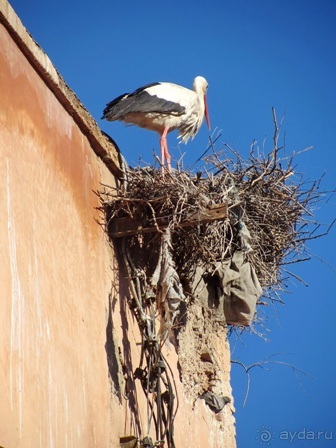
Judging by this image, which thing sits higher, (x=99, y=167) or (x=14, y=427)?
(x=99, y=167)

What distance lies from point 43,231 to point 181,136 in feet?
13.8

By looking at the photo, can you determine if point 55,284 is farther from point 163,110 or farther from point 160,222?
point 163,110

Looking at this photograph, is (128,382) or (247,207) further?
(247,207)

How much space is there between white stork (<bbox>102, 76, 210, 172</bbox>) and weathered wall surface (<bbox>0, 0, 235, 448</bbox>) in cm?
182

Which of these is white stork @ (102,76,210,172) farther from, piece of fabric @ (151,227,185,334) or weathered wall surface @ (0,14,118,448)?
weathered wall surface @ (0,14,118,448)

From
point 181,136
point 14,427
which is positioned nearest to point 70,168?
point 14,427

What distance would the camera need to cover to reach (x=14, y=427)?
4852 millimetres

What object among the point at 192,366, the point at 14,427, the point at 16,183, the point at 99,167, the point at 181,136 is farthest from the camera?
the point at 181,136

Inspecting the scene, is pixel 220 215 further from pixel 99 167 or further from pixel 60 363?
pixel 60 363

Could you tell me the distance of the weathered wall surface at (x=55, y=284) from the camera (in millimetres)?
5105

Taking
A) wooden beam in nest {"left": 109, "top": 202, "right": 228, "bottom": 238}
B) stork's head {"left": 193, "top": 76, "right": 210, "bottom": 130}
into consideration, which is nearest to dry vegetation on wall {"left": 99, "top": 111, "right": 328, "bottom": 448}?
wooden beam in nest {"left": 109, "top": 202, "right": 228, "bottom": 238}

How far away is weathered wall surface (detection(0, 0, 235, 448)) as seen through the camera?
511 cm

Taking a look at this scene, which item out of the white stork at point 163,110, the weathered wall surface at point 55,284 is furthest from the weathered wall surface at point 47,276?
the white stork at point 163,110

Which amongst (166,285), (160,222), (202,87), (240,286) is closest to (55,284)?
(166,285)
